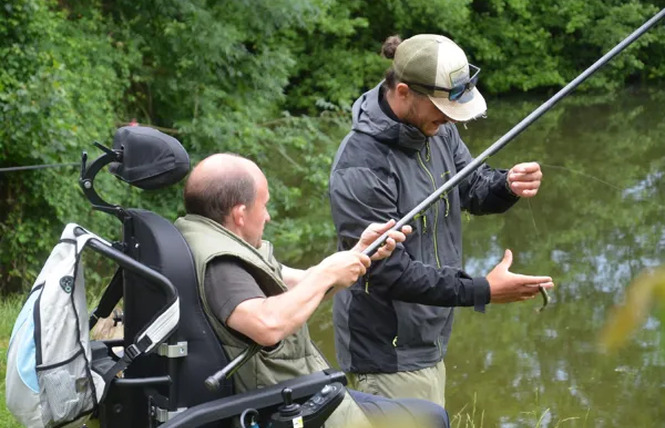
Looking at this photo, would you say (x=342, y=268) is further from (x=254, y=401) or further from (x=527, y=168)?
(x=527, y=168)

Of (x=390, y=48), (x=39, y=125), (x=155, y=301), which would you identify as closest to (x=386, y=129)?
(x=390, y=48)

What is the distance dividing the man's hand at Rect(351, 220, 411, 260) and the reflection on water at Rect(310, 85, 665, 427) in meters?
0.69

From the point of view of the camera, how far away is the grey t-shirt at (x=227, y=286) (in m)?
2.10

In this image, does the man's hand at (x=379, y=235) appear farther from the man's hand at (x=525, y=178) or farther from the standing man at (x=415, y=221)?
the man's hand at (x=525, y=178)

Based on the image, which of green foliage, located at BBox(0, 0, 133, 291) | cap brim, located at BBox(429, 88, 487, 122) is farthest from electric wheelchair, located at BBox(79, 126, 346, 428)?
green foliage, located at BBox(0, 0, 133, 291)

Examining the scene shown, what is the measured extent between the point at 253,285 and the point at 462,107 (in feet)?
2.75

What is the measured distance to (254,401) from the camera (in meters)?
2.09

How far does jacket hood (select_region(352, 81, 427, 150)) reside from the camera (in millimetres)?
2643

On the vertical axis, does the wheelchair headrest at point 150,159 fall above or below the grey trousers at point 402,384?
above

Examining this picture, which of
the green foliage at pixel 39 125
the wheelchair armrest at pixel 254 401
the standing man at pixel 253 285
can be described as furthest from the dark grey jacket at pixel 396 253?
the green foliage at pixel 39 125

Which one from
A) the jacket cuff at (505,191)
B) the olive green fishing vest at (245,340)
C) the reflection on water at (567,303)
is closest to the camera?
the olive green fishing vest at (245,340)

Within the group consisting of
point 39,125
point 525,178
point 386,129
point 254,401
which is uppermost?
point 386,129

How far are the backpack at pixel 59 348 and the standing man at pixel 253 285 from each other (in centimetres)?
14

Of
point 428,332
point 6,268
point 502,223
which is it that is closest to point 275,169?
point 502,223
